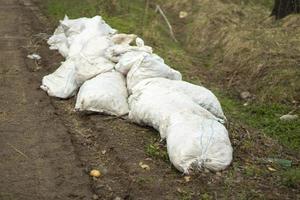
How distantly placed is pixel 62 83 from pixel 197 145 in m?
2.70

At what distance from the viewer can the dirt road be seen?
173 inches

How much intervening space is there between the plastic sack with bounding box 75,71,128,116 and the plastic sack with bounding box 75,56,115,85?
0.33 meters

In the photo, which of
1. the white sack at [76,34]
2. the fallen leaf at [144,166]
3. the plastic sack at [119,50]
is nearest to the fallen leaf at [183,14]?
the white sack at [76,34]

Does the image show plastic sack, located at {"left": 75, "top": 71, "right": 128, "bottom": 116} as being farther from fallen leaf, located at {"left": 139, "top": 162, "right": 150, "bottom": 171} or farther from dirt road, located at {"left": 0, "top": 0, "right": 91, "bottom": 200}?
fallen leaf, located at {"left": 139, "top": 162, "right": 150, "bottom": 171}

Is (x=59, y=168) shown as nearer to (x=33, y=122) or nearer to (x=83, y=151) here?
(x=83, y=151)

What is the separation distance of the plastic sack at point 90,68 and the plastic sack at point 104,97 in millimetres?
331

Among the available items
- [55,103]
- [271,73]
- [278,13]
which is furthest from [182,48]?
[55,103]

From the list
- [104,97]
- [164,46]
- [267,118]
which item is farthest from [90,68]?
[164,46]

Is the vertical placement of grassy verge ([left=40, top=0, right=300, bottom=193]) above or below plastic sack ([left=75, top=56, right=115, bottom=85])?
below

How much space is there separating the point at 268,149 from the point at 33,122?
2.58 metres

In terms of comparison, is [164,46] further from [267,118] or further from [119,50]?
[267,118]

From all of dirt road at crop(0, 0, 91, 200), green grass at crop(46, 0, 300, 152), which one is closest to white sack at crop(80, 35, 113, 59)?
dirt road at crop(0, 0, 91, 200)

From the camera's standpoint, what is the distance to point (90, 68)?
6441mm

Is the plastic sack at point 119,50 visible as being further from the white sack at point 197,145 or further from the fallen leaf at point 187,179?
the fallen leaf at point 187,179
